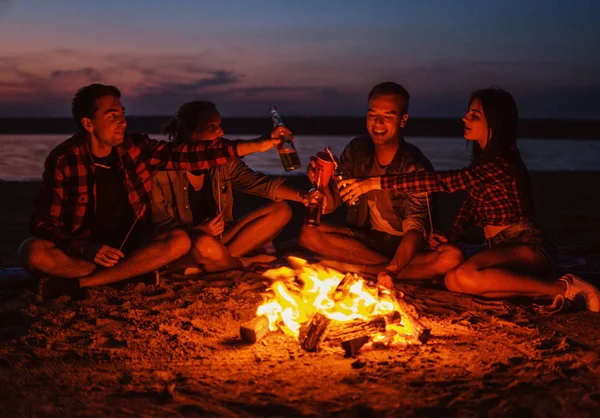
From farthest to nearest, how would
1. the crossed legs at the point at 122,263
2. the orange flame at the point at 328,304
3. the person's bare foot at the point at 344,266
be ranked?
the person's bare foot at the point at 344,266, the crossed legs at the point at 122,263, the orange flame at the point at 328,304

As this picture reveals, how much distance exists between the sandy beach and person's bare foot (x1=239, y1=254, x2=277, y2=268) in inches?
24.8

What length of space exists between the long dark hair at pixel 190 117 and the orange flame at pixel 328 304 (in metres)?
2.02

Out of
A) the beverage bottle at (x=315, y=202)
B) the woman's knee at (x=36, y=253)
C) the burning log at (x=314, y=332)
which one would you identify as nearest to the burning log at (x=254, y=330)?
the burning log at (x=314, y=332)

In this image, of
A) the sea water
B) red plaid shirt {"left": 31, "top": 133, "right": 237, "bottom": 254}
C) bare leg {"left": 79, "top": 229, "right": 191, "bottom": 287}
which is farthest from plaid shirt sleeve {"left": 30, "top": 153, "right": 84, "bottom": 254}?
the sea water

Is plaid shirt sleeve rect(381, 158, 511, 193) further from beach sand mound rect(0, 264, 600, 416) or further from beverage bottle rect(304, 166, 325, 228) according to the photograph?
beach sand mound rect(0, 264, 600, 416)

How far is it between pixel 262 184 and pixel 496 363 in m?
3.13

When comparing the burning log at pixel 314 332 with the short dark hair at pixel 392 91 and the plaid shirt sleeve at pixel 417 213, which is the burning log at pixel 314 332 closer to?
the plaid shirt sleeve at pixel 417 213

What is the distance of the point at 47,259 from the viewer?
18.2 ft

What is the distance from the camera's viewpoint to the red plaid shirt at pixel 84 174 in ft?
18.1

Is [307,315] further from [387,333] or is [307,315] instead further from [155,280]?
[155,280]

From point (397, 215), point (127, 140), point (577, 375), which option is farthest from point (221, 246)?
point (577, 375)

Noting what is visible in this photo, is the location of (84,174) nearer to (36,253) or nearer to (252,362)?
(36,253)

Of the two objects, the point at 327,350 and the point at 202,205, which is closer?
the point at 327,350

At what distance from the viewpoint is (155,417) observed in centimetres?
332
